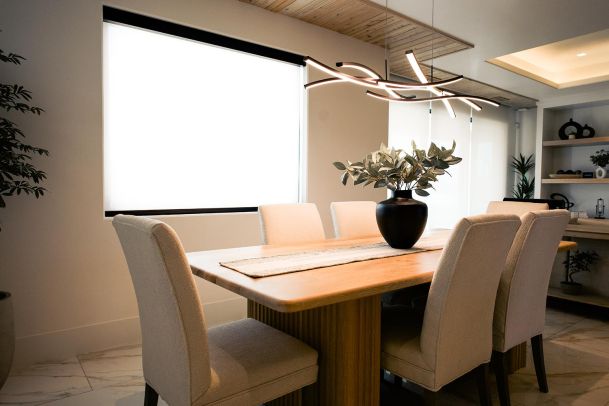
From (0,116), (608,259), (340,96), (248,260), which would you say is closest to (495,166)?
(608,259)

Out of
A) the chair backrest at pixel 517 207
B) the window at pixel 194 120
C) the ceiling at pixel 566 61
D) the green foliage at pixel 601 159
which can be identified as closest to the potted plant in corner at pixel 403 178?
the chair backrest at pixel 517 207

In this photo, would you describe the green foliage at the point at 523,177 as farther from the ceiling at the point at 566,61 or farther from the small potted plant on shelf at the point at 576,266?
the small potted plant on shelf at the point at 576,266

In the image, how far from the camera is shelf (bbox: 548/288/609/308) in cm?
341

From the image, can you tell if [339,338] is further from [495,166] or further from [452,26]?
[495,166]

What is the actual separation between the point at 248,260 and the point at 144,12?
6.84 ft

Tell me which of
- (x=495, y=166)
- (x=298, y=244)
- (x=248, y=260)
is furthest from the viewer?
(x=495, y=166)

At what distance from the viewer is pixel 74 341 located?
2598 mm

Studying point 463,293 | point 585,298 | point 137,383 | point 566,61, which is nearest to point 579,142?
point 566,61

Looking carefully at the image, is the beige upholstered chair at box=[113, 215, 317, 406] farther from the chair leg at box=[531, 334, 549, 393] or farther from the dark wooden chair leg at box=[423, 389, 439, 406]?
the chair leg at box=[531, 334, 549, 393]

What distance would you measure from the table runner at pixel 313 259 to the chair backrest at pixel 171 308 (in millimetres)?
330

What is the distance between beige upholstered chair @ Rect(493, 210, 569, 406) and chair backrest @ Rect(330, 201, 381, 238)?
40.4 inches

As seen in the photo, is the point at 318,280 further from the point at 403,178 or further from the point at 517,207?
the point at 517,207

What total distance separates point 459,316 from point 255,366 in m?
0.77

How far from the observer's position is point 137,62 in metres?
2.92
